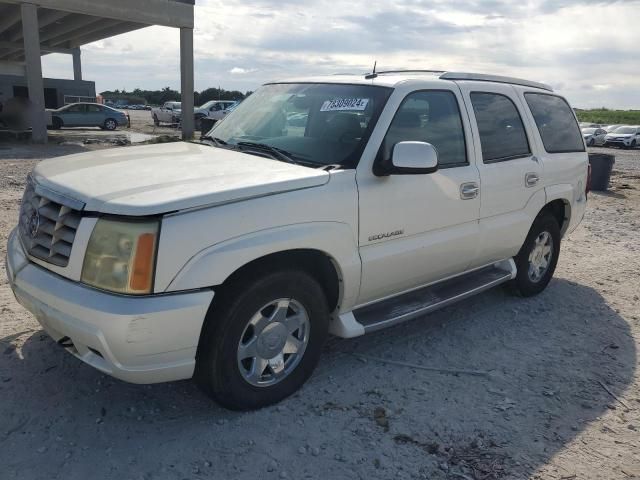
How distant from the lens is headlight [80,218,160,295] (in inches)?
99.8

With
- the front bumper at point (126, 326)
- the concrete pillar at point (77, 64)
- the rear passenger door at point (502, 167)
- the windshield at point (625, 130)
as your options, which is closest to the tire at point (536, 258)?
the rear passenger door at point (502, 167)

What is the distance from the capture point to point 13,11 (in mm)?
22906

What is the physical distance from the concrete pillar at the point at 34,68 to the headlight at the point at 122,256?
1868 centimetres

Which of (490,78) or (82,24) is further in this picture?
(82,24)

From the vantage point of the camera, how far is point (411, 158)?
3.30 meters

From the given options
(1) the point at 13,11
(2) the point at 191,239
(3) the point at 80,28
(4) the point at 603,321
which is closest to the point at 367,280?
(2) the point at 191,239

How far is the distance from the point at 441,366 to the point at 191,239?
83.6 inches

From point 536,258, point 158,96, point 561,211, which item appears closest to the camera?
point 536,258

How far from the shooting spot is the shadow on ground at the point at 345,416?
2.75 meters

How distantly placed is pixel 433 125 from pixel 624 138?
112 feet

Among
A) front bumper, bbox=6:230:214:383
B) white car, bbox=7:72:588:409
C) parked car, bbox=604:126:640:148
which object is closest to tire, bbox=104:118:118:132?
white car, bbox=7:72:588:409

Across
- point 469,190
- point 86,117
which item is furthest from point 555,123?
point 86,117

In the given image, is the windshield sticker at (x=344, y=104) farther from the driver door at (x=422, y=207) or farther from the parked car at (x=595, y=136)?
the parked car at (x=595, y=136)

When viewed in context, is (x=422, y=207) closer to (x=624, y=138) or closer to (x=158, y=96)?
(x=624, y=138)
